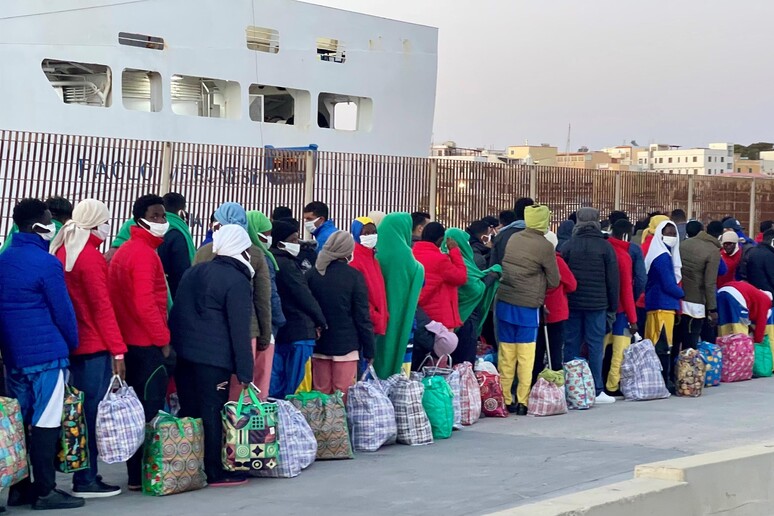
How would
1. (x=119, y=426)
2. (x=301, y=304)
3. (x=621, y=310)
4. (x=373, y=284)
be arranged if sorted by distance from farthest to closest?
(x=621, y=310) < (x=373, y=284) < (x=301, y=304) < (x=119, y=426)

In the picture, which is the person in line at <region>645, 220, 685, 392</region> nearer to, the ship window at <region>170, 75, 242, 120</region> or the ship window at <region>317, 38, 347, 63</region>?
the ship window at <region>170, 75, 242, 120</region>

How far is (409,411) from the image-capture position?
341 inches

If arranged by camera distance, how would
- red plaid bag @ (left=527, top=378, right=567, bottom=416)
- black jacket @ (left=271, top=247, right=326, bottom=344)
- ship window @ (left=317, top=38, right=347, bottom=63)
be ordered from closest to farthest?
black jacket @ (left=271, top=247, right=326, bottom=344) → red plaid bag @ (left=527, top=378, right=567, bottom=416) → ship window @ (left=317, top=38, right=347, bottom=63)

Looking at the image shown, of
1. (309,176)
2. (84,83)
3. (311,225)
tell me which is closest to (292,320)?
(311,225)

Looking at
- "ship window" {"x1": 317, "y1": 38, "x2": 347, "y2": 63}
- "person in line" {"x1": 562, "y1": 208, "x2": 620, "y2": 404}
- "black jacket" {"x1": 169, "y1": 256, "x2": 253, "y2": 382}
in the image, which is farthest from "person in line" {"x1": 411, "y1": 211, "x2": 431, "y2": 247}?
"ship window" {"x1": 317, "y1": 38, "x2": 347, "y2": 63}

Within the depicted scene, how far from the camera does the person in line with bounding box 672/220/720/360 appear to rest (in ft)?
38.9

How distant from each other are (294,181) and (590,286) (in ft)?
14.6

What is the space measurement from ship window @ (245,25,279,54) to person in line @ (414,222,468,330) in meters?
12.8

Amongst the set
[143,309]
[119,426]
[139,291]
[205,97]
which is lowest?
[119,426]

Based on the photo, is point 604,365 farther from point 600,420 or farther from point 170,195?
point 170,195

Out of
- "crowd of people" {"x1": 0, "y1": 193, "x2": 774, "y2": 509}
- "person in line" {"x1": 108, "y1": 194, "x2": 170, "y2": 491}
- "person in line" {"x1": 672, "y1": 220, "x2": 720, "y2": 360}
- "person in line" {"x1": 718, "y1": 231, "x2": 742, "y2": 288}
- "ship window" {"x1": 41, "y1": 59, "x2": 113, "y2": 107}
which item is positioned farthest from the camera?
"ship window" {"x1": 41, "y1": 59, "x2": 113, "y2": 107}

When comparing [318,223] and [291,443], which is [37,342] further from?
[318,223]

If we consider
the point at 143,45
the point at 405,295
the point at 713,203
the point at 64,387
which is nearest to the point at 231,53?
the point at 143,45

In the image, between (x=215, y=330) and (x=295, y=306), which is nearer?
(x=215, y=330)
